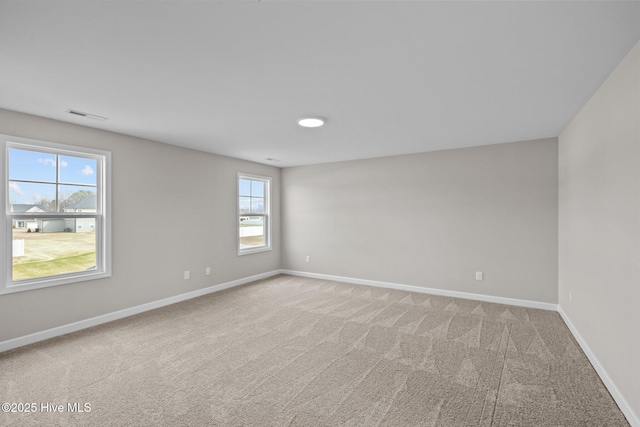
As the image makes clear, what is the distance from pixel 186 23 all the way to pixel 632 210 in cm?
290

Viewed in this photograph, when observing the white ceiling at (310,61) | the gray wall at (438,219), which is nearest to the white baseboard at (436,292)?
the gray wall at (438,219)

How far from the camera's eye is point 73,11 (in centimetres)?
154

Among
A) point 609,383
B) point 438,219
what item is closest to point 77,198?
point 438,219

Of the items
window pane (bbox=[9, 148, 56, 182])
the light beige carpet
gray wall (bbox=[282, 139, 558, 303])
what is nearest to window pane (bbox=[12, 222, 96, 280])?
window pane (bbox=[9, 148, 56, 182])

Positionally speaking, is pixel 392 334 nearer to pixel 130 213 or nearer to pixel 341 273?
pixel 341 273

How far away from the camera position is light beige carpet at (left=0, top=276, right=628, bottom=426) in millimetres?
2027

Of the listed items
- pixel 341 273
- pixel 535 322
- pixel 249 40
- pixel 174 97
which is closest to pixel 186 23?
pixel 249 40

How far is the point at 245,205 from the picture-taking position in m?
→ 5.91

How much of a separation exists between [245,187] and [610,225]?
518 centimetres

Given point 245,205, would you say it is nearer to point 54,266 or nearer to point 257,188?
point 257,188

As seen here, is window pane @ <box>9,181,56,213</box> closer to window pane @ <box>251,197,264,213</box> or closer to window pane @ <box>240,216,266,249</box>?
window pane @ <box>240,216,266,249</box>

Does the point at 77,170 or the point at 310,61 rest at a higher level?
the point at 310,61

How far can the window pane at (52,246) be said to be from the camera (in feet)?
10.3

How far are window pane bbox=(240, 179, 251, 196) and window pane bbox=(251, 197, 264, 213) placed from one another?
0.19 m
